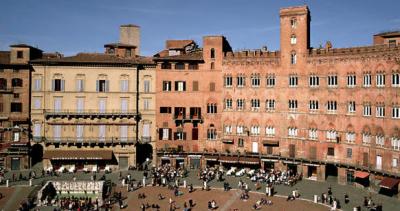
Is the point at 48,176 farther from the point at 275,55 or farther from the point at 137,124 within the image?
the point at 275,55

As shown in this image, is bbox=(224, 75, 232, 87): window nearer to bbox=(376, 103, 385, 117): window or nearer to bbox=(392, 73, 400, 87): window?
bbox=(376, 103, 385, 117): window

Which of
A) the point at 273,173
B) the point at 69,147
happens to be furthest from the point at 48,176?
the point at 273,173

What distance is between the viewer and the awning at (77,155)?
66.8m

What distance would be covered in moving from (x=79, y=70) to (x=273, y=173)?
31.4 meters

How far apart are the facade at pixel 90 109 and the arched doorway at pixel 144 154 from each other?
0.93 metres

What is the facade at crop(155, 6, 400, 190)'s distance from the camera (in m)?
57.2

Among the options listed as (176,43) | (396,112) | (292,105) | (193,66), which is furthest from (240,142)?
(176,43)

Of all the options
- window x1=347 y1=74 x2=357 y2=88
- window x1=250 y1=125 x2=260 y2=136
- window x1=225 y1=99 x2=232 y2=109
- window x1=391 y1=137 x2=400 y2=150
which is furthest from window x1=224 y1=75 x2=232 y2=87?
window x1=391 y1=137 x2=400 y2=150

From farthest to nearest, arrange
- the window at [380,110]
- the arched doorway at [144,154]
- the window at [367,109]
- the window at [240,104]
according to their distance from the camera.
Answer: the arched doorway at [144,154], the window at [240,104], the window at [367,109], the window at [380,110]

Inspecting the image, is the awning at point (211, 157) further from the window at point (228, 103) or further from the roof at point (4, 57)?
the roof at point (4, 57)

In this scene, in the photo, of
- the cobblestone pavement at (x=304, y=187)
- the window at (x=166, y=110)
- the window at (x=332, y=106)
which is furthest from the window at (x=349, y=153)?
the window at (x=166, y=110)

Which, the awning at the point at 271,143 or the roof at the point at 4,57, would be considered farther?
the roof at the point at 4,57

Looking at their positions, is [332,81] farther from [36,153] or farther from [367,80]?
[36,153]

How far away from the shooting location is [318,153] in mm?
63781
